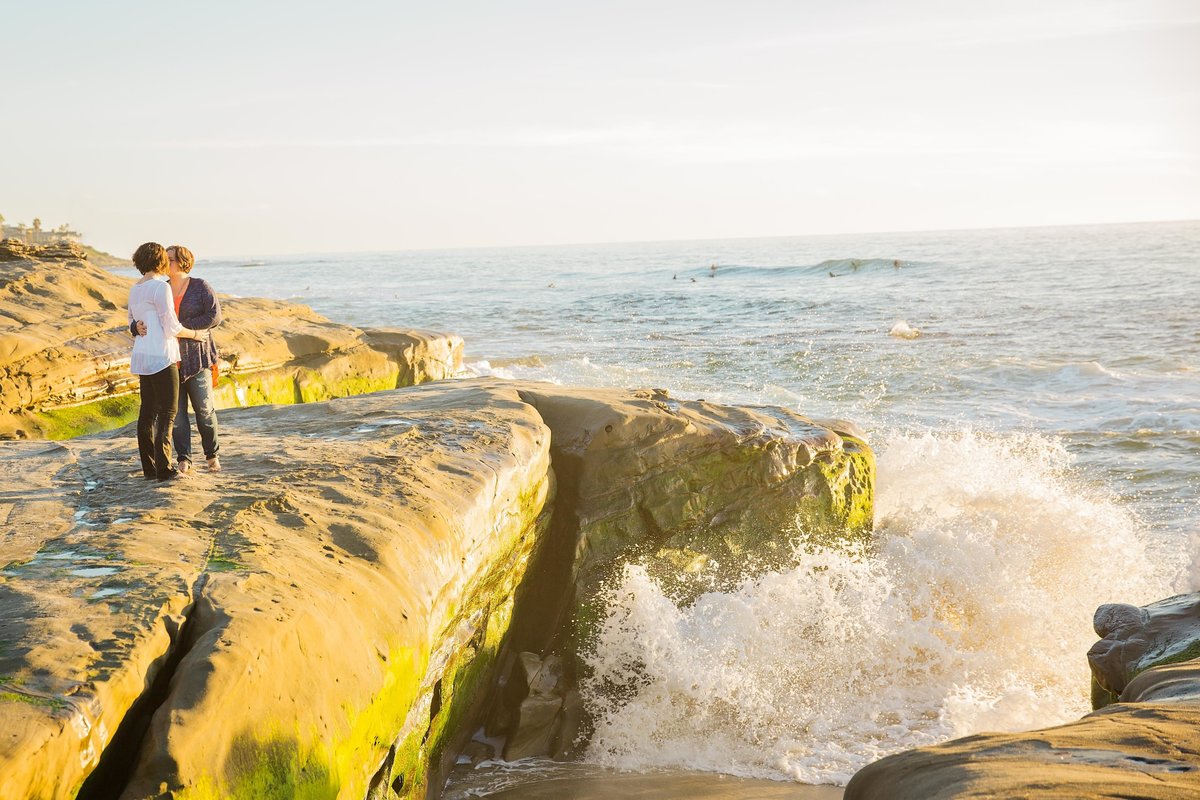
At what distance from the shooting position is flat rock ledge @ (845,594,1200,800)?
101 inches

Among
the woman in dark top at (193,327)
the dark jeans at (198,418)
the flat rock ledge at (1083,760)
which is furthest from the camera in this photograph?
the woman in dark top at (193,327)

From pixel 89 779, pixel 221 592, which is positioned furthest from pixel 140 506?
pixel 89 779

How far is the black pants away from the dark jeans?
0.07 meters

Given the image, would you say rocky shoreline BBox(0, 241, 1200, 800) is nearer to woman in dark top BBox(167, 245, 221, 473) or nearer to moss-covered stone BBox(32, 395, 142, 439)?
moss-covered stone BBox(32, 395, 142, 439)

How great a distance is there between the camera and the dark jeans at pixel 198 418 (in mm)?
4738

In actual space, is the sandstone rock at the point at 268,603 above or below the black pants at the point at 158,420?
below

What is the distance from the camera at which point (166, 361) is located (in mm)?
4699

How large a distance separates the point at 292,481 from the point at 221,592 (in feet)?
4.15

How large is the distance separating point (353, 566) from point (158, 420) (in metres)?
1.68

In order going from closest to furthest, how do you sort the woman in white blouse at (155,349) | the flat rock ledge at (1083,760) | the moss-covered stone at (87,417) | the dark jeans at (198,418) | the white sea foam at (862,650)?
1. the flat rock ledge at (1083,760)
2. the woman in white blouse at (155,349)
3. the dark jeans at (198,418)
4. the white sea foam at (862,650)
5. the moss-covered stone at (87,417)

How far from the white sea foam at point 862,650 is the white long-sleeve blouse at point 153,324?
9.35ft

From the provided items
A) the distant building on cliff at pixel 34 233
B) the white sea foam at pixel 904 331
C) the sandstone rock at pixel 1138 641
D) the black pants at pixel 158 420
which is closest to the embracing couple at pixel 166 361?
the black pants at pixel 158 420

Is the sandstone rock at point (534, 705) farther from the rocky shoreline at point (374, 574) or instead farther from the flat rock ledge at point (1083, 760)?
the flat rock ledge at point (1083, 760)

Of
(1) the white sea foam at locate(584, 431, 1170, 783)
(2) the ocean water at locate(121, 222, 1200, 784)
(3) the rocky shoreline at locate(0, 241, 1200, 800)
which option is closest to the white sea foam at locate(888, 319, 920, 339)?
(2) the ocean water at locate(121, 222, 1200, 784)
